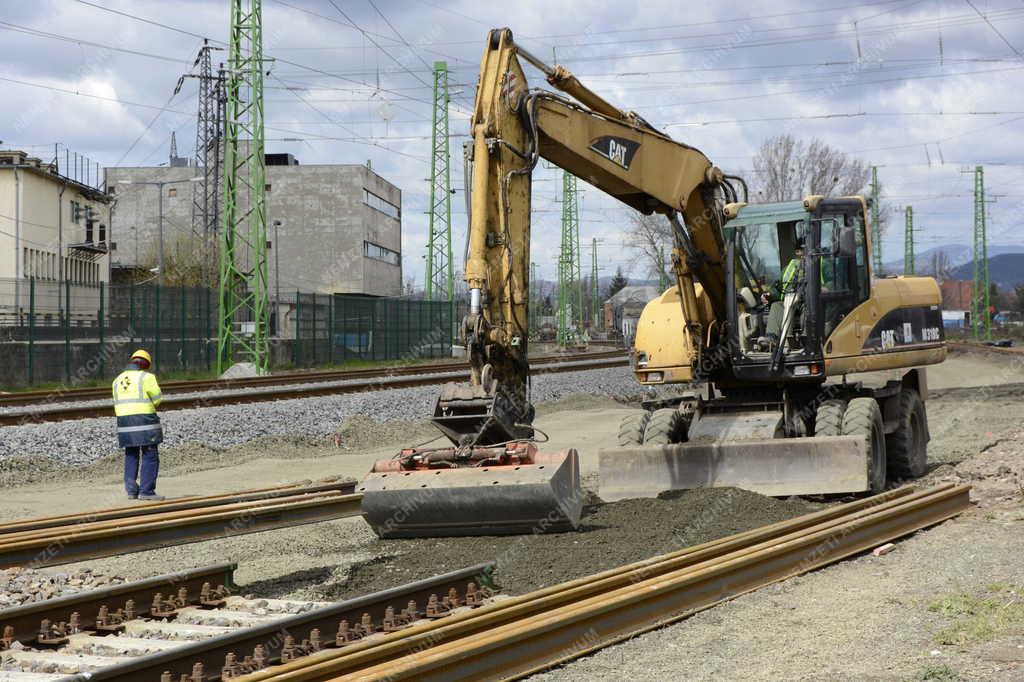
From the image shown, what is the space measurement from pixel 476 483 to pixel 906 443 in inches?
276

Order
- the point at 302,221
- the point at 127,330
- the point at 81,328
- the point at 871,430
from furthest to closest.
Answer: the point at 302,221 < the point at 127,330 < the point at 81,328 < the point at 871,430

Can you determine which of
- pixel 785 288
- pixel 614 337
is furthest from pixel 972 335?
pixel 785 288

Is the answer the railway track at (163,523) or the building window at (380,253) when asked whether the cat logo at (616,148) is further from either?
the building window at (380,253)

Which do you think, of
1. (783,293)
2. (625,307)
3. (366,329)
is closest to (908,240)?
(625,307)

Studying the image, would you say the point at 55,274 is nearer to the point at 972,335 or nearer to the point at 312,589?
the point at 312,589

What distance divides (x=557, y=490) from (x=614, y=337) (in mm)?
72617

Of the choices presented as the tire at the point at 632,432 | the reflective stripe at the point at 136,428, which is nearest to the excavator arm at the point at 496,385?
the tire at the point at 632,432

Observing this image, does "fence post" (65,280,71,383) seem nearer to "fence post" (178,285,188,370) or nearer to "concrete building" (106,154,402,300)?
"fence post" (178,285,188,370)

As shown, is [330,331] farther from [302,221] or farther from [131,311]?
[302,221]

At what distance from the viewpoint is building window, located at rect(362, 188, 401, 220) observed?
252 ft

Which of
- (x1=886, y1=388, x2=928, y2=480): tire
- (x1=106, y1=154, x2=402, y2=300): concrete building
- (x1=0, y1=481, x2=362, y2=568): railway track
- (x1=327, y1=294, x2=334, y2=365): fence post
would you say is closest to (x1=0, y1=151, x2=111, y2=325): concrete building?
(x1=327, y1=294, x2=334, y2=365): fence post

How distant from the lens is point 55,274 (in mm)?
53875

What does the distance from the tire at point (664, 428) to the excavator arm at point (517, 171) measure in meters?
2.51

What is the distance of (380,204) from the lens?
81625mm
